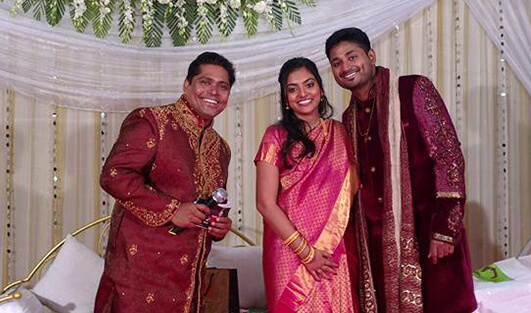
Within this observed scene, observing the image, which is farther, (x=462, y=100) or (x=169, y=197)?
(x=462, y=100)

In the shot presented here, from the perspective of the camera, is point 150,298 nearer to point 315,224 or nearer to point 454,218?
point 315,224

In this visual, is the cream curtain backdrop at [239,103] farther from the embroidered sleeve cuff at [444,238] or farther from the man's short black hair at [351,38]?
the embroidered sleeve cuff at [444,238]

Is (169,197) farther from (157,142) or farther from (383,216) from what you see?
(383,216)

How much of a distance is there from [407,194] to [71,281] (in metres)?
1.78

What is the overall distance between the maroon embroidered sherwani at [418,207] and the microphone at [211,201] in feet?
1.96

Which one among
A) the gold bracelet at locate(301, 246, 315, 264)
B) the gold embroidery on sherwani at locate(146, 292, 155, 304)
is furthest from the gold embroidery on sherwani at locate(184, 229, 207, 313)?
the gold bracelet at locate(301, 246, 315, 264)

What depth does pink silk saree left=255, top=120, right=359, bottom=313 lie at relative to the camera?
7.83 feet

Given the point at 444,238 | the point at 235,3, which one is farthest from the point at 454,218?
the point at 235,3

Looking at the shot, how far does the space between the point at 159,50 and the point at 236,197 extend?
996 mm

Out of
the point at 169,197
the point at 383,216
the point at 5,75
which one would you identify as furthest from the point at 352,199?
the point at 5,75

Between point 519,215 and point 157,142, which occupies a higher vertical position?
point 157,142

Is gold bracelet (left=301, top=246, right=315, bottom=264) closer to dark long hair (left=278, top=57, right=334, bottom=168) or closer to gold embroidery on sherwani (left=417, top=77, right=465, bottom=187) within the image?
dark long hair (left=278, top=57, right=334, bottom=168)

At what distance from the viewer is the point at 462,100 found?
395cm

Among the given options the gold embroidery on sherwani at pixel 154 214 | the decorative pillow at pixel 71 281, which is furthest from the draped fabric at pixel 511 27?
the decorative pillow at pixel 71 281
